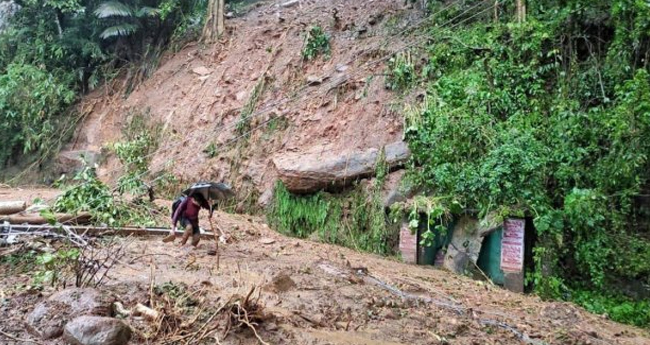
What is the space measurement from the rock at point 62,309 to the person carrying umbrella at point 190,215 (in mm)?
2537

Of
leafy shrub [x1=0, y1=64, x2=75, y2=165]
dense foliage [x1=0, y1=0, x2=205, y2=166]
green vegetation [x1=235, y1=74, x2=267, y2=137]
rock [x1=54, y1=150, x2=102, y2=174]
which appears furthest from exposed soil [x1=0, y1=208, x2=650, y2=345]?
dense foliage [x1=0, y1=0, x2=205, y2=166]

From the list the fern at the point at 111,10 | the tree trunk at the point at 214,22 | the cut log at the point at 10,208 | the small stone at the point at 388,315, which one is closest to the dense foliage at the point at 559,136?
the small stone at the point at 388,315

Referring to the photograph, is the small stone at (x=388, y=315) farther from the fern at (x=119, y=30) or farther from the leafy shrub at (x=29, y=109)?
the leafy shrub at (x=29, y=109)

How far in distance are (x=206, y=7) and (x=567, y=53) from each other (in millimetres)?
9666

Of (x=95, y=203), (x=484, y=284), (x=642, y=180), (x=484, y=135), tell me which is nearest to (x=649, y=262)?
(x=642, y=180)

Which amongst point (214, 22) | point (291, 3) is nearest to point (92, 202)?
point (214, 22)

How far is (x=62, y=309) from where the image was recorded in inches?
140

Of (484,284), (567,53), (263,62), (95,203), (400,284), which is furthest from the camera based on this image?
(263,62)

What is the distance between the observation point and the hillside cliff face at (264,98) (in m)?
9.91

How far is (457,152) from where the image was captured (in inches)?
306

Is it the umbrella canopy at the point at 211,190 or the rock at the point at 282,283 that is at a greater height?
the umbrella canopy at the point at 211,190

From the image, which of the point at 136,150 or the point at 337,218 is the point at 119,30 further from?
the point at 337,218

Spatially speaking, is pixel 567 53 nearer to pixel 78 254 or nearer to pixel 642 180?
pixel 642 180

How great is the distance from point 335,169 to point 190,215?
309 centimetres
